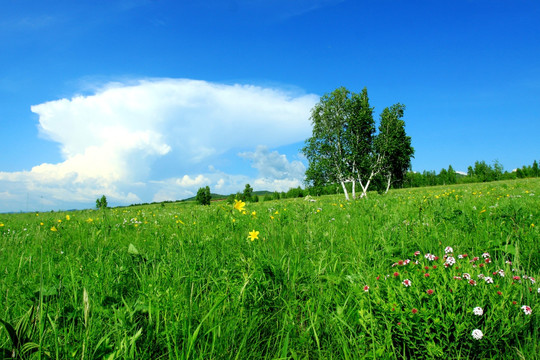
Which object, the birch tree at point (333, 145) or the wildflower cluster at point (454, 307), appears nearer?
the wildflower cluster at point (454, 307)

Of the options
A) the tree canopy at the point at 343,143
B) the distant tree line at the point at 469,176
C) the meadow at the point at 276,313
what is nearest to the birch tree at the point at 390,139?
the tree canopy at the point at 343,143

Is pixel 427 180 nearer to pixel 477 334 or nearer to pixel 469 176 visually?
pixel 469 176

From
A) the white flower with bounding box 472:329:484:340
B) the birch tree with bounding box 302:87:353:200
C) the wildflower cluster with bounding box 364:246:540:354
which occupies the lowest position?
the white flower with bounding box 472:329:484:340

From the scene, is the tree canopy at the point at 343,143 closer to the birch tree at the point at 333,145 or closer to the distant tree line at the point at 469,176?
the birch tree at the point at 333,145

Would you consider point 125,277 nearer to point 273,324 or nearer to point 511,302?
point 273,324

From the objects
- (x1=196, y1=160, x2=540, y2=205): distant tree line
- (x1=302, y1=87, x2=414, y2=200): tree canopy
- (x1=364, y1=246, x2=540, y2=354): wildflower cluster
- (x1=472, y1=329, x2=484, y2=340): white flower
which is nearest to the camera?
(x1=472, y1=329, x2=484, y2=340): white flower

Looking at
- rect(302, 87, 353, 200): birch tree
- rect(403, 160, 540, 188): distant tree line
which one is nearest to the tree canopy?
rect(302, 87, 353, 200): birch tree

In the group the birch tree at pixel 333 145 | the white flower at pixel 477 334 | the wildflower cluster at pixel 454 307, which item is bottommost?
the white flower at pixel 477 334

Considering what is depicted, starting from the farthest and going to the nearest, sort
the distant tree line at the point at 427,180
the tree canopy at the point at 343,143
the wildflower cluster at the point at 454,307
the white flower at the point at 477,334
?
the distant tree line at the point at 427,180, the tree canopy at the point at 343,143, the wildflower cluster at the point at 454,307, the white flower at the point at 477,334

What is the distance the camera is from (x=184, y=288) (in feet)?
7.74

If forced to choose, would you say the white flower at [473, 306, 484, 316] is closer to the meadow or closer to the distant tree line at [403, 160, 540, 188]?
the meadow

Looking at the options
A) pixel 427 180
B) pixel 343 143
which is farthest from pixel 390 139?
pixel 427 180

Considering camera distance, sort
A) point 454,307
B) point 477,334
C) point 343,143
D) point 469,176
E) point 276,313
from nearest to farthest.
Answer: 1. point 477,334
2. point 454,307
3. point 276,313
4. point 343,143
5. point 469,176

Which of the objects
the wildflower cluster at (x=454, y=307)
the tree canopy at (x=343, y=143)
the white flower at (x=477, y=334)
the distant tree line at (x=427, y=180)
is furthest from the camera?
the distant tree line at (x=427, y=180)
